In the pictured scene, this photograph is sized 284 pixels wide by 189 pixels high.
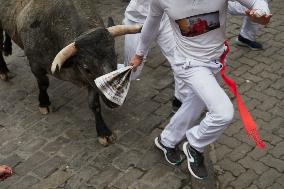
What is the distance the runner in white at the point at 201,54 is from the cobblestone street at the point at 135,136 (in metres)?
0.66

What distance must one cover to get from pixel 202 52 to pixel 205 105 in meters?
0.58

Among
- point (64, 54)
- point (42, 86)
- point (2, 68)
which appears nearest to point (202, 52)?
point (64, 54)

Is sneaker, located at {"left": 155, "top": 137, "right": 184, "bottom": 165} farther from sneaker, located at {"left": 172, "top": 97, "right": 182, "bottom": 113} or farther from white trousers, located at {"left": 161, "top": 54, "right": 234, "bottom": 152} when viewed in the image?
sneaker, located at {"left": 172, "top": 97, "right": 182, "bottom": 113}

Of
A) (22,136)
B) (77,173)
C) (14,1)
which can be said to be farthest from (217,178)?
(14,1)

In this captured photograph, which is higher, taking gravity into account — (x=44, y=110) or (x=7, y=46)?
(x=7, y=46)

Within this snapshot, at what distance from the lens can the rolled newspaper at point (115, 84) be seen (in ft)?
16.7

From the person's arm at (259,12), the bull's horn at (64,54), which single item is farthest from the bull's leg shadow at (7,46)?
the person's arm at (259,12)

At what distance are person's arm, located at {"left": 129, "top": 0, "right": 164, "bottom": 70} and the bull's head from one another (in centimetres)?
39

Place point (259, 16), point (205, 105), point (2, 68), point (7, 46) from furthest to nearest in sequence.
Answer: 1. point (7, 46)
2. point (2, 68)
3. point (205, 105)
4. point (259, 16)

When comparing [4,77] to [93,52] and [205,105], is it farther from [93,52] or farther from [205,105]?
[205,105]

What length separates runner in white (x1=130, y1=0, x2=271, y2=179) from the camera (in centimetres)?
465

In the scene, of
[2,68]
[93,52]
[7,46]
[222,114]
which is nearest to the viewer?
[222,114]

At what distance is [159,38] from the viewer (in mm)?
6336

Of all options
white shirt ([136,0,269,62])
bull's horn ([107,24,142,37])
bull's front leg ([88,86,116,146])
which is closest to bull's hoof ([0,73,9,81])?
bull's front leg ([88,86,116,146])
